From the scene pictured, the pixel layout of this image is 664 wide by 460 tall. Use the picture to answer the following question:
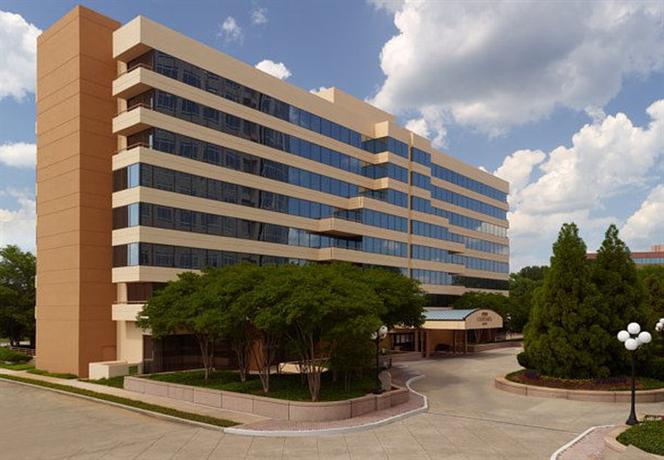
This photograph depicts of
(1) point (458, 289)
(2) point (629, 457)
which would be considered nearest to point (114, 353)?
(2) point (629, 457)

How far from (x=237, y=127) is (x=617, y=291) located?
30693mm

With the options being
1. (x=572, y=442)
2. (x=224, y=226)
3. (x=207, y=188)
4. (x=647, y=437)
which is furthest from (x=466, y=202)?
(x=647, y=437)

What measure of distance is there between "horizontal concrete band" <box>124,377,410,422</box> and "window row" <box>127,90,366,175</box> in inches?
843

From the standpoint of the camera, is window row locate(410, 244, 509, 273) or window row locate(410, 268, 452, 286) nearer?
window row locate(410, 268, 452, 286)

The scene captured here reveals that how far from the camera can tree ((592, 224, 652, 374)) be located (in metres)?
31.0

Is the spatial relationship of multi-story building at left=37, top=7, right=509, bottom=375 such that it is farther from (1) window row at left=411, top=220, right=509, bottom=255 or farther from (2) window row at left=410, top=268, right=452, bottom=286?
(1) window row at left=411, top=220, right=509, bottom=255

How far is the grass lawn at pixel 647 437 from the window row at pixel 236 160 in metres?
34.1

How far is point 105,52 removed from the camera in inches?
1689

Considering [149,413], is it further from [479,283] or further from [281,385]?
[479,283]

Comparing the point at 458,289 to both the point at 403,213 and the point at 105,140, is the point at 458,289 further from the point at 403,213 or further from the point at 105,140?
the point at 105,140

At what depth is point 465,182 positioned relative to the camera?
82125 millimetres

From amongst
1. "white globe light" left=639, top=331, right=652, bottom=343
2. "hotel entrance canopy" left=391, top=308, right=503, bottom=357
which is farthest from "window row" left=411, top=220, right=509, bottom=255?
"white globe light" left=639, top=331, right=652, bottom=343

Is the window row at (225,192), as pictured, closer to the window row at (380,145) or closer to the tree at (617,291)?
the window row at (380,145)

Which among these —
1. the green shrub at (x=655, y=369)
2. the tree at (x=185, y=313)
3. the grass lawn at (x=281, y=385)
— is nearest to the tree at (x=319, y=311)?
the grass lawn at (x=281, y=385)
